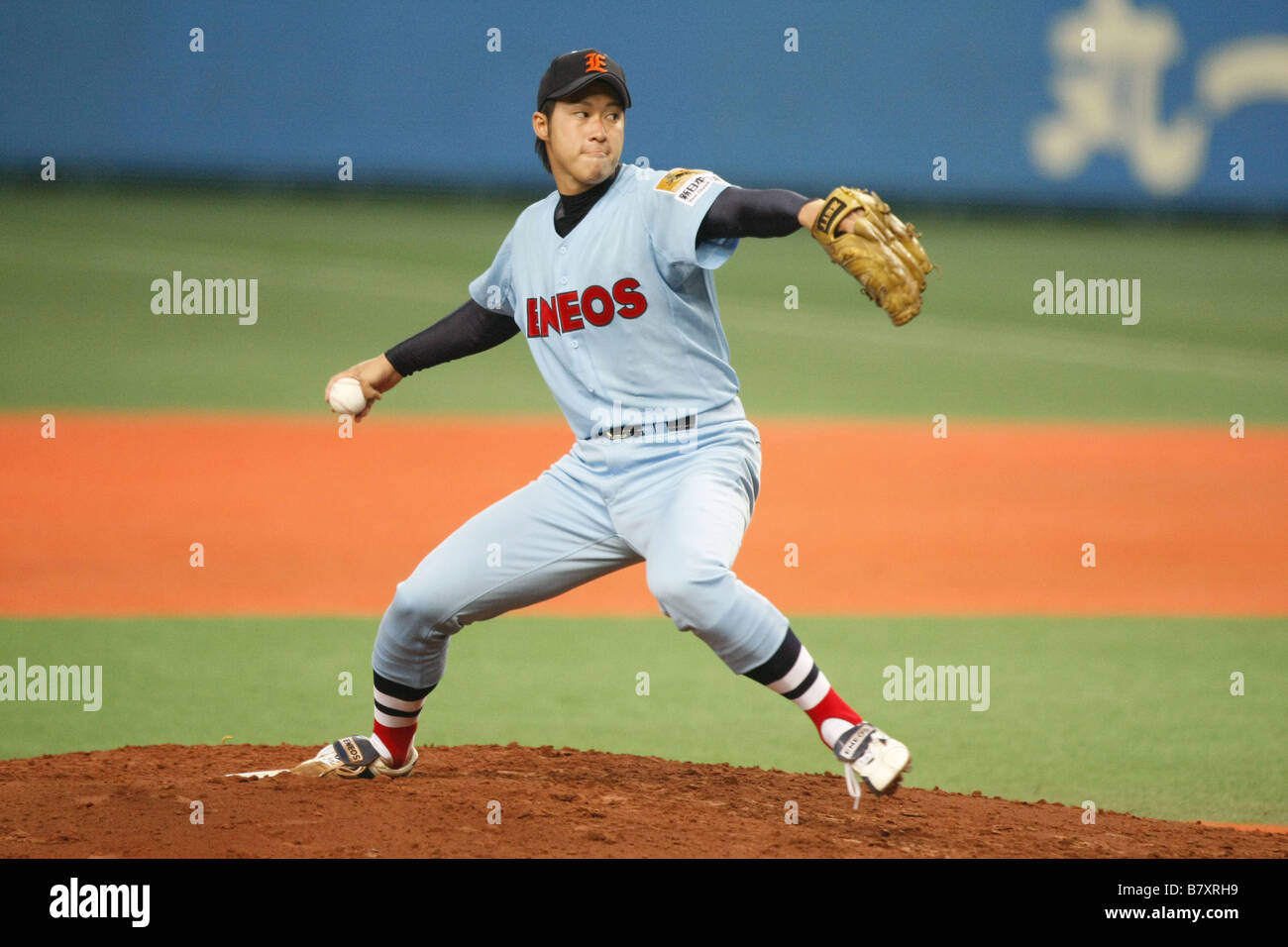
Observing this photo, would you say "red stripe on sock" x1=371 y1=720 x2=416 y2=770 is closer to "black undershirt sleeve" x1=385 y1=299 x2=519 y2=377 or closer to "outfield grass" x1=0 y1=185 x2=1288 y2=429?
"black undershirt sleeve" x1=385 y1=299 x2=519 y2=377

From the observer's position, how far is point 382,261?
19578 millimetres

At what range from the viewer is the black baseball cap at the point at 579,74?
4441 mm

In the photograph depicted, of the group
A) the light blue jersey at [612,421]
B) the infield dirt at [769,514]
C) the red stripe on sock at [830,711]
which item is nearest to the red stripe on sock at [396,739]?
the light blue jersey at [612,421]

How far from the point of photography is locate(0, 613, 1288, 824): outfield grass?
583 cm

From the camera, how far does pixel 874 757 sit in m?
4.05

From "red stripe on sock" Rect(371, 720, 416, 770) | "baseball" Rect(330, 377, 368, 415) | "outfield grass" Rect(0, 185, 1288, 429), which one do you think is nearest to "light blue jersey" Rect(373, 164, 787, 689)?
"red stripe on sock" Rect(371, 720, 416, 770)

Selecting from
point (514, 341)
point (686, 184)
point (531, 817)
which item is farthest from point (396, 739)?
point (514, 341)

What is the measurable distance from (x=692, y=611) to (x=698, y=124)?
56.3ft

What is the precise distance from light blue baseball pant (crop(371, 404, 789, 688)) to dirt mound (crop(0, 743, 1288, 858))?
1.80 ft

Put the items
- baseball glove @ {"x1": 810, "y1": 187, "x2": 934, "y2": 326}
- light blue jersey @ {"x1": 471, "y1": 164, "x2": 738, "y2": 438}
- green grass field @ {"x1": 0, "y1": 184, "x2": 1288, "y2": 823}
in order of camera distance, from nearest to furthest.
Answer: baseball glove @ {"x1": 810, "y1": 187, "x2": 934, "y2": 326} → light blue jersey @ {"x1": 471, "y1": 164, "x2": 738, "y2": 438} → green grass field @ {"x1": 0, "y1": 184, "x2": 1288, "y2": 823}

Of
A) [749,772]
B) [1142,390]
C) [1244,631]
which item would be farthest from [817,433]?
[749,772]

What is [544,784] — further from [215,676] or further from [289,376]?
[289,376]

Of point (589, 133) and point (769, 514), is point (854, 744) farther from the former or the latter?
A: point (769, 514)

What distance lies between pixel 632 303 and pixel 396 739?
1.67m
